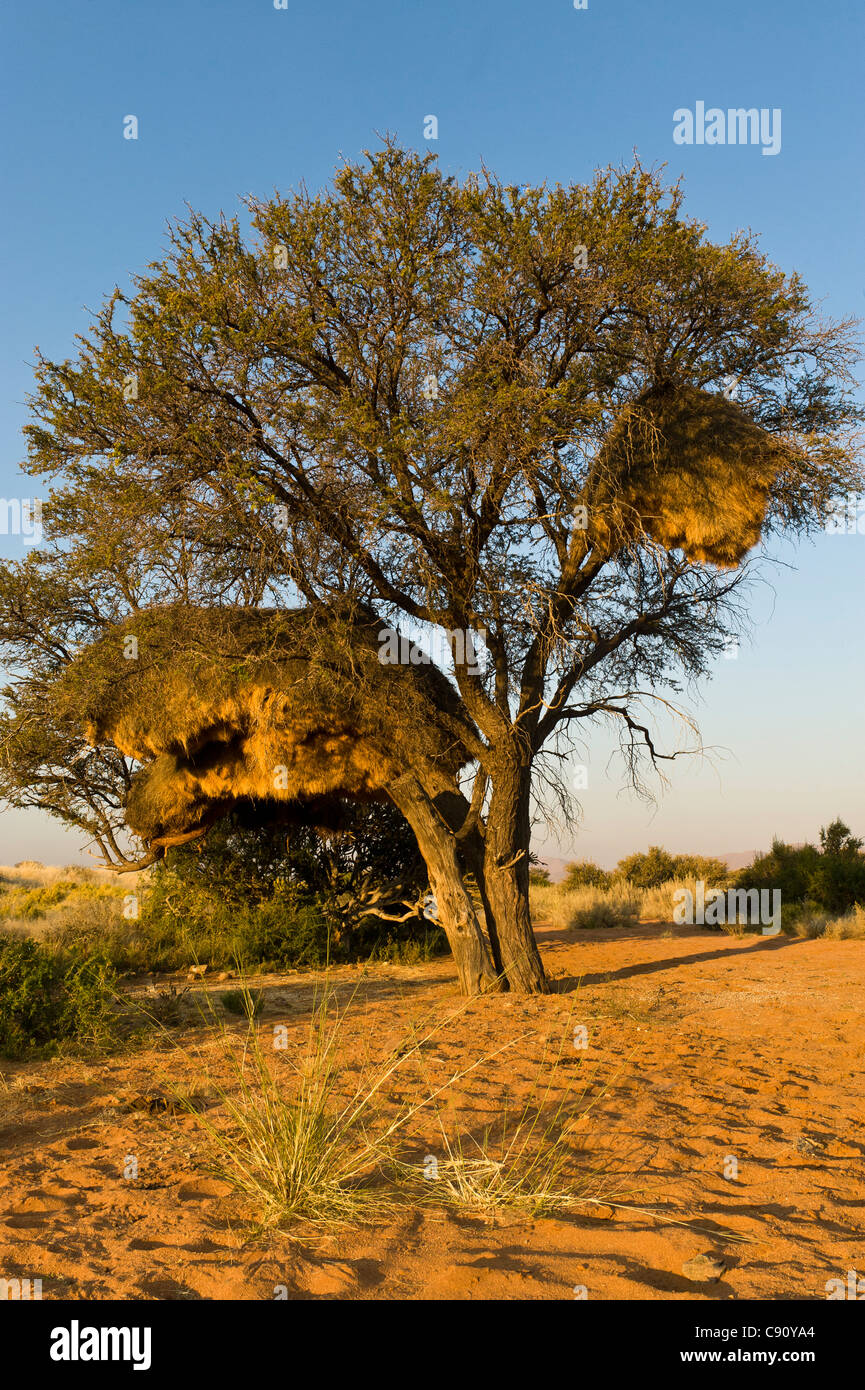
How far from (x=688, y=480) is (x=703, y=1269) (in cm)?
799

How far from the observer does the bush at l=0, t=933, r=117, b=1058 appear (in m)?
7.46

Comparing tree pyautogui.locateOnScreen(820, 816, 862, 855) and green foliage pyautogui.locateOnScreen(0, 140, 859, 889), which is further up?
green foliage pyautogui.locateOnScreen(0, 140, 859, 889)

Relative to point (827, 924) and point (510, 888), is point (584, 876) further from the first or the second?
point (510, 888)

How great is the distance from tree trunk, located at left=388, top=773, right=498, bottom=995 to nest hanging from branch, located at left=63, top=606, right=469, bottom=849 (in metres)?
0.76

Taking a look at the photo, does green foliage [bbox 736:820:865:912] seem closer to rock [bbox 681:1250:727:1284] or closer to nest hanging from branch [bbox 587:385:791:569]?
nest hanging from branch [bbox 587:385:791:569]

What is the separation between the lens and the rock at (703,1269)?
11.3ft

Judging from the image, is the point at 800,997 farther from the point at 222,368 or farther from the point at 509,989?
the point at 222,368

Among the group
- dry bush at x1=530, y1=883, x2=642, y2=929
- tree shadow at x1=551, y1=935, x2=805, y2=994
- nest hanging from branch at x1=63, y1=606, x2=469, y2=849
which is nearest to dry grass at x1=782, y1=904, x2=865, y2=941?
tree shadow at x1=551, y1=935, x2=805, y2=994

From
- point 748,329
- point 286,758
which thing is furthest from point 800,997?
point 748,329

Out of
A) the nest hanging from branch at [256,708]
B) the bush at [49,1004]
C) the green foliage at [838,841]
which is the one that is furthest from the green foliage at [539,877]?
the bush at [49,1004]

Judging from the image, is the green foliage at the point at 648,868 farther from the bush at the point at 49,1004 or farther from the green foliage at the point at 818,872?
the bush at the point at 49,1004

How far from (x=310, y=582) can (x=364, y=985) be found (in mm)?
4844

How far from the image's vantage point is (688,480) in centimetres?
983
